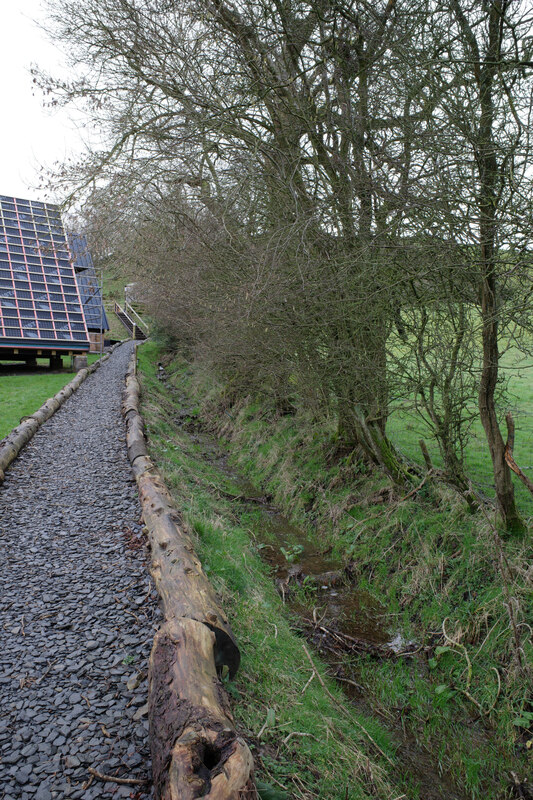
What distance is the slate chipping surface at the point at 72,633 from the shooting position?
2557 millimetres

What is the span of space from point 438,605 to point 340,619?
42.8 inches

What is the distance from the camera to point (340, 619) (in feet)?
18.4

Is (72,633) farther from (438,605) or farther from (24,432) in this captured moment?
(24,432)

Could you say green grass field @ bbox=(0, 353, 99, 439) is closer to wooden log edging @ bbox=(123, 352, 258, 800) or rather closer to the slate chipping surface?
the slate chipping surface

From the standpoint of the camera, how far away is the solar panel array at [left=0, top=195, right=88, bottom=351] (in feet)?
59.6

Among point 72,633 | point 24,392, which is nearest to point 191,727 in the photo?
point 72,633

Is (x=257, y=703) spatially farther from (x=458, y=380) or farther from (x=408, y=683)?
(x=458, y=380)

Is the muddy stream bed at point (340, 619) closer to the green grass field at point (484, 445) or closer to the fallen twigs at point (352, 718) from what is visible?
the fallen twigs at point (352, 718)

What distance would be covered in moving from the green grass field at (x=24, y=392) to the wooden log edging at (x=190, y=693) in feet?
21.4

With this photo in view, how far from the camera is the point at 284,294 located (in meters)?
5.86

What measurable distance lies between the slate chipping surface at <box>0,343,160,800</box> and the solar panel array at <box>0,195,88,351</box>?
12.6m

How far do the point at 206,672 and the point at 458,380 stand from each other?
14.7 ft

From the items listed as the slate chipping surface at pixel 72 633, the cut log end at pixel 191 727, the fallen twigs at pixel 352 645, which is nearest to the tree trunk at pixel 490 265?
the fallen twigs at pixel 352 645

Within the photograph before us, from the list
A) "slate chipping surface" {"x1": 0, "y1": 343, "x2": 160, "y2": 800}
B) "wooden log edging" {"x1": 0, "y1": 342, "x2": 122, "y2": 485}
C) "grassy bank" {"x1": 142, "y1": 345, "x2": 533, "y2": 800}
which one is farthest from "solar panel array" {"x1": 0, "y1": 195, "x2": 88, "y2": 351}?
"slate chipping surface" {"x1": 0, "y1": 343, "x2": 160, "y2": 800}
